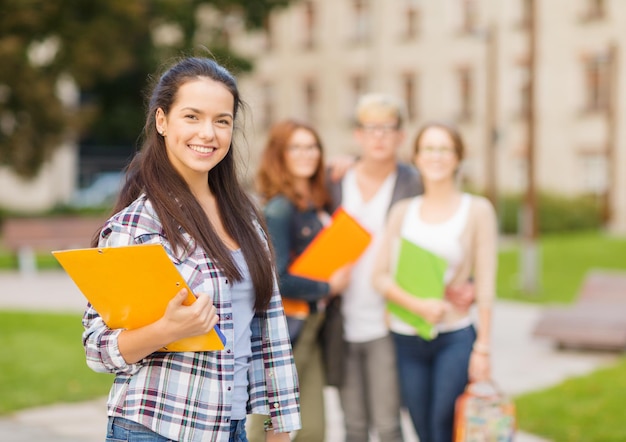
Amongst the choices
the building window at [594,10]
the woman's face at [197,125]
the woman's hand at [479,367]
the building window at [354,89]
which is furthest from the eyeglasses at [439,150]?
the building window at [354,89]

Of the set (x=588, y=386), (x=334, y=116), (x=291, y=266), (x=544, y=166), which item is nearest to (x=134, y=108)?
(x=334, y=116)

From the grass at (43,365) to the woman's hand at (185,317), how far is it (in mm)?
4782

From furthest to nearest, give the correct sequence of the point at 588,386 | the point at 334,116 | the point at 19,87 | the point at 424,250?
the point at 334,116
the point at 19,87
the point at 588,386
the point at 424,250

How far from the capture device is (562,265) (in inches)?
762

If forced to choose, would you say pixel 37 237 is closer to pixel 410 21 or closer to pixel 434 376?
pixel 434 376

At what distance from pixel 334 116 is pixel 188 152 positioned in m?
41.3

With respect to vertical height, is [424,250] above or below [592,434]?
above

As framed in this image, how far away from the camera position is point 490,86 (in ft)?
114

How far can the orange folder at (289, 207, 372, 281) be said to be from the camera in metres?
4.45

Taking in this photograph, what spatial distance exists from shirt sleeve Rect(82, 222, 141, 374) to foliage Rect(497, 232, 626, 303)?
12796mm

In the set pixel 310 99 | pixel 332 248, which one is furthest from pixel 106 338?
pixel 310 99

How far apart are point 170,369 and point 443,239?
7.44 ft

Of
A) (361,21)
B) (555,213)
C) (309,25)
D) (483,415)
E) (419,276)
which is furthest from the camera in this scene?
(309,25)

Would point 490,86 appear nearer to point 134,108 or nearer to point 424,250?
point 134,108
